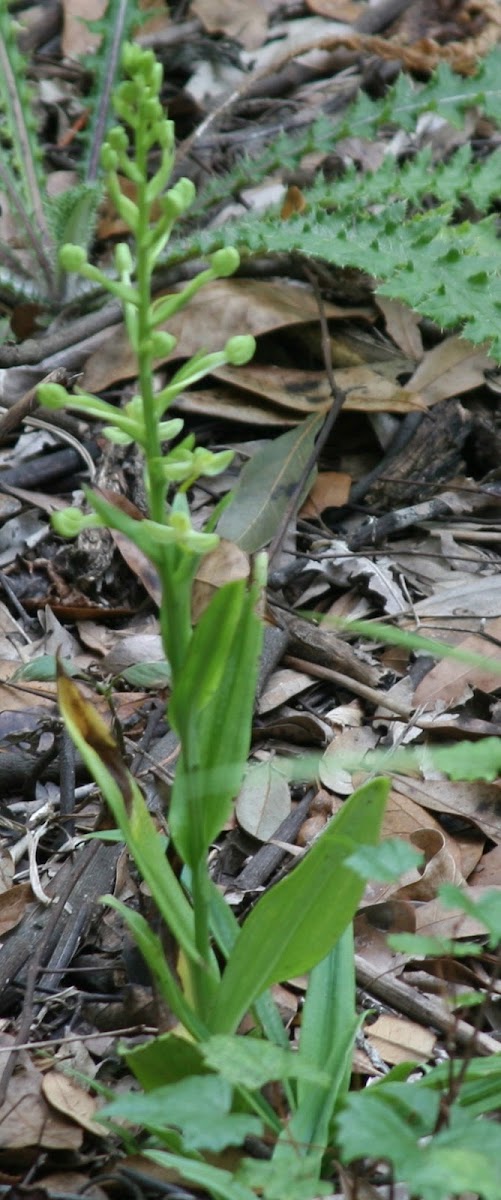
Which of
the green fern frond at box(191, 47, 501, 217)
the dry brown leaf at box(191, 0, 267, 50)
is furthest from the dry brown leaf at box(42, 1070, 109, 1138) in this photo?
the dry brown leaf at box(191, 0, 267, 50)

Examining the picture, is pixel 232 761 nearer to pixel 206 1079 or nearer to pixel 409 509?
pixel 206 1079

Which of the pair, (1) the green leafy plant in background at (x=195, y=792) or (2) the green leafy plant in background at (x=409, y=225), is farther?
(2) the green leafy plant in background at (x=409, y=225)

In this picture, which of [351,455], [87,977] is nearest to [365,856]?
[87,977]

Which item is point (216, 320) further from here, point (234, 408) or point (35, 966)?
point (35, 966)

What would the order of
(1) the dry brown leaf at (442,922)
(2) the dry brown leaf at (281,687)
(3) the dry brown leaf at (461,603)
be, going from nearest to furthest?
(1) the dry brown leaf at (442,922), (2) the dry brown leaf at (281,687), (3) the dry brown leaf at (461,603)

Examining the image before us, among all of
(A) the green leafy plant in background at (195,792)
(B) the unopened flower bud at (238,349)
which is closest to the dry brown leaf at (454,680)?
(A) the green leafy plant in background at (195,792)

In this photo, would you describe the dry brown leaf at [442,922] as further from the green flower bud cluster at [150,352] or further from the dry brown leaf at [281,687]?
the green flower bud cluster at [150,352]

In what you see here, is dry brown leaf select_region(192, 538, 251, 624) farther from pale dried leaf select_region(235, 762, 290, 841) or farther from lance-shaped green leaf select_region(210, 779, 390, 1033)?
lance-shaped green leaf select_region(210, 779, 390, 1033)

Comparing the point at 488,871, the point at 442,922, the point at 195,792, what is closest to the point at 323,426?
the point at 488,871
